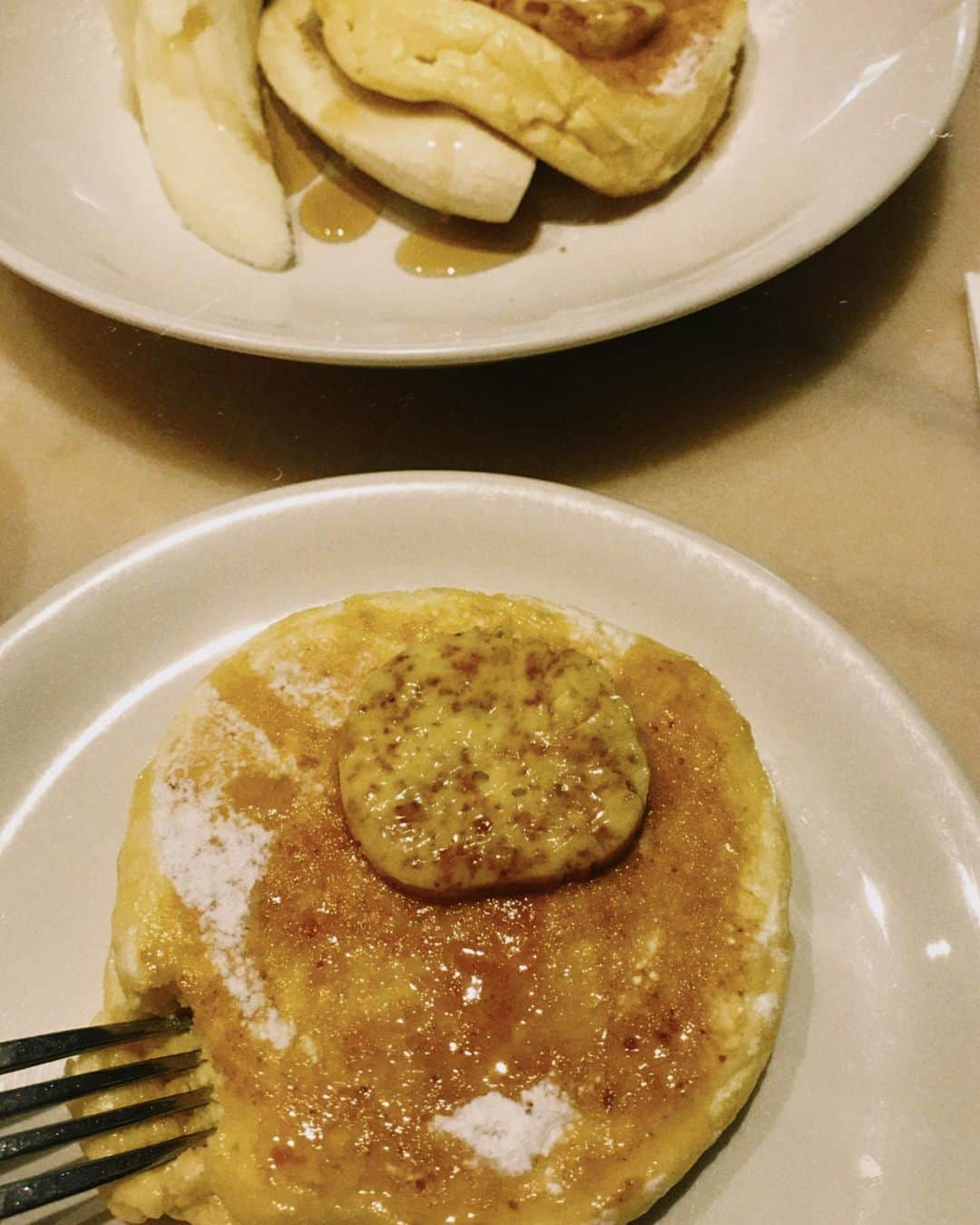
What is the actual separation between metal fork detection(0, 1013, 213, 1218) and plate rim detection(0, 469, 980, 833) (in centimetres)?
38

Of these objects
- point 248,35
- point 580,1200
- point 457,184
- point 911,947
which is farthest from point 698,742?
point 248,35

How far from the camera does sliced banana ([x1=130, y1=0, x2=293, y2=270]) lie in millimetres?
1734

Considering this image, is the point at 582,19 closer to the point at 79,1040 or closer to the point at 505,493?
the point at 505,493

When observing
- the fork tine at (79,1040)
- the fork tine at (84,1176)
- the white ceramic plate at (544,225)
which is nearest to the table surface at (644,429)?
the white ceramic plate at (544,225)

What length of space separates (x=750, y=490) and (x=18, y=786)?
115cm

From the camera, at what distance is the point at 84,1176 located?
35.9 inches

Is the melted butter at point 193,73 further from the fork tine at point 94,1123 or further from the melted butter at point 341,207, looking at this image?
the fork tine at point 94,1123

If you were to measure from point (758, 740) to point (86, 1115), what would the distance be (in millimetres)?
859

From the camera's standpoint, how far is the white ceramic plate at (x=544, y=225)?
1.54 meters

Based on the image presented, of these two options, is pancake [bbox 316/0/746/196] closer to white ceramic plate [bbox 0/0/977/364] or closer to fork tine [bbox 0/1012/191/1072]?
white ceramic plate [bbox 0/0/977/364]

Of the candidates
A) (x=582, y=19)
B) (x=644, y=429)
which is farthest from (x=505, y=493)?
(x=582, y=19)

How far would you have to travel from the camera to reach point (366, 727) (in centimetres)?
112

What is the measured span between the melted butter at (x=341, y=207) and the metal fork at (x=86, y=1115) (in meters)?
1.36

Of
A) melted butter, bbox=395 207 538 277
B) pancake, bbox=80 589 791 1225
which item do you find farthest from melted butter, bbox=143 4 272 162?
pancake, bbox=80 589 791 1225
